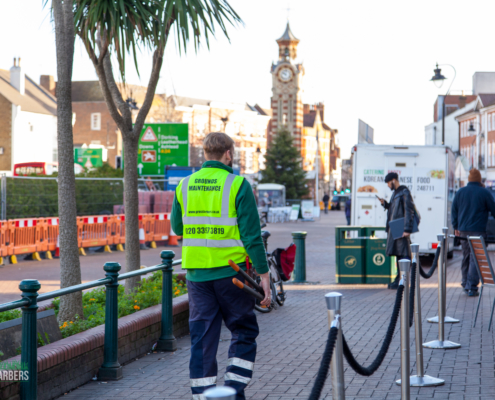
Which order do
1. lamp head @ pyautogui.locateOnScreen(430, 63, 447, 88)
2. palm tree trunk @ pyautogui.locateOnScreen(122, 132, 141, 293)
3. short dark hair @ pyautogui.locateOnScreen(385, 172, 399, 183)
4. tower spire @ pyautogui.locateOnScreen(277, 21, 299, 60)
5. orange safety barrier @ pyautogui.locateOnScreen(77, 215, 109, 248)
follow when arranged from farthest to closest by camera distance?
tower spire @ pyautogui.locateOnScreen(277, 21, 299, 60) → lamp head @ pyautogui.locateOnScreen(430, 63, 447, 88) → orange safety barrier @ pyautogui.locateOnScreen(77, 215, 109, 248) → short dark hair @ pyautogui.locateOnScreen(385, 172, 399, 183) → palm tree trunk @ pyautogui.locateOnScreen(122, 132, 141, 293)

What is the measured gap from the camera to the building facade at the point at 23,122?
54.8 m

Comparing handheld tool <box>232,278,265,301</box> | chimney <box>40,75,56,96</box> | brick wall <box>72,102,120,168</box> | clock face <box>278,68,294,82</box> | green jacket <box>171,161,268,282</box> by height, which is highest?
clock face <box>278,68,294,82</box>

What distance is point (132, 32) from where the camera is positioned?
25.1 feet

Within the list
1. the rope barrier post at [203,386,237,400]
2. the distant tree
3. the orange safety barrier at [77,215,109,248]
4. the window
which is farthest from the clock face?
the rope barrier post at [203,386,237,400]

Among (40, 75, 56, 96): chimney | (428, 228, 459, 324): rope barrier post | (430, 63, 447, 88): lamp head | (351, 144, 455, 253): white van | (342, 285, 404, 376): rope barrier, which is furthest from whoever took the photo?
(40, 75, 56, 96): chimney

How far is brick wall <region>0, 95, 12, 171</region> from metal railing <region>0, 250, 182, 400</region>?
50964 mm

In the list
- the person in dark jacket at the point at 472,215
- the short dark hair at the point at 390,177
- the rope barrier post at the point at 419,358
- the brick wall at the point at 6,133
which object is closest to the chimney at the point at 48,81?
the brick wall at the point at 6,133

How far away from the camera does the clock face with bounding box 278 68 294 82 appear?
9512 centimetres

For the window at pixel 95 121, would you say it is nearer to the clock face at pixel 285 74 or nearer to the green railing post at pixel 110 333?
the clock face at pixel 285 74

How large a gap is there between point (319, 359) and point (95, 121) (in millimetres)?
75963

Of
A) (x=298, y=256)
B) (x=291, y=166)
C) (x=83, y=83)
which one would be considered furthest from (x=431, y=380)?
(x=83, y=83)

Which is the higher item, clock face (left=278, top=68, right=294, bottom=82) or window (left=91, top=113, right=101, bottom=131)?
clock face (left=278, top=68, right=294, bottom=82)

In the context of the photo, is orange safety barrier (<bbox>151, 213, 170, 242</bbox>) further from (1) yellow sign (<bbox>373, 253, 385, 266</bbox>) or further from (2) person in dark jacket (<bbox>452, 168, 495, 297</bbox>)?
(2) person in dark jacket (<bbox>452, 168, 495, 297</bbox>)

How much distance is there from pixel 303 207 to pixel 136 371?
139ft
